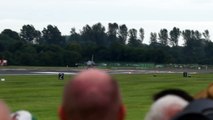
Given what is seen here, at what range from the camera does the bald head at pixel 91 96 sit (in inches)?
90.9

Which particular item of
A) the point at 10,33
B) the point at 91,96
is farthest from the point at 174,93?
the point at 10,33

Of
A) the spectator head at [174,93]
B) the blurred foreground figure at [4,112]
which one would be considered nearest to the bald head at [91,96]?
the blurred foreground figure at [4,112]

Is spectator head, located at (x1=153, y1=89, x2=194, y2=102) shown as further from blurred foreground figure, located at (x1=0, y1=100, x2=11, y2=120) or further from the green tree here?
the green tree

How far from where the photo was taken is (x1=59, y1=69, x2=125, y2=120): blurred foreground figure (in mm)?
2309

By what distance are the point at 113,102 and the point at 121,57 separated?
147912mm

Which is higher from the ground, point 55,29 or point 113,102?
point 55,29

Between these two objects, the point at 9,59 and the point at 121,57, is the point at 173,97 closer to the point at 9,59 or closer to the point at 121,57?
the point at 9,59

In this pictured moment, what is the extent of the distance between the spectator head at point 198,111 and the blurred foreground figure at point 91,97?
269 mm

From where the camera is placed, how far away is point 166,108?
8.66 feet

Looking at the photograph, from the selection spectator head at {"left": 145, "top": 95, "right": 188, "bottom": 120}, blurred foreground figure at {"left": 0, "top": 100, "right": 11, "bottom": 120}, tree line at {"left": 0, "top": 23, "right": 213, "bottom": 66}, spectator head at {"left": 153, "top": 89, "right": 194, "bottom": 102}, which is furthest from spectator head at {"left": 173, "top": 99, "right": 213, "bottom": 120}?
tree line at {"left": 0, "top": 23, "right": 213, "bottom": 66}

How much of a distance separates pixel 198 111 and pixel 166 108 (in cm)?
24

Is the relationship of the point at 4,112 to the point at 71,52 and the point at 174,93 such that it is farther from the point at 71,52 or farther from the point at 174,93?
the point at 71,52

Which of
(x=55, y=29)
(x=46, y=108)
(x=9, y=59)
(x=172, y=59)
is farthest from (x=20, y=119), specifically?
(x=55, y=29)

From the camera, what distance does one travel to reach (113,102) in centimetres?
238
